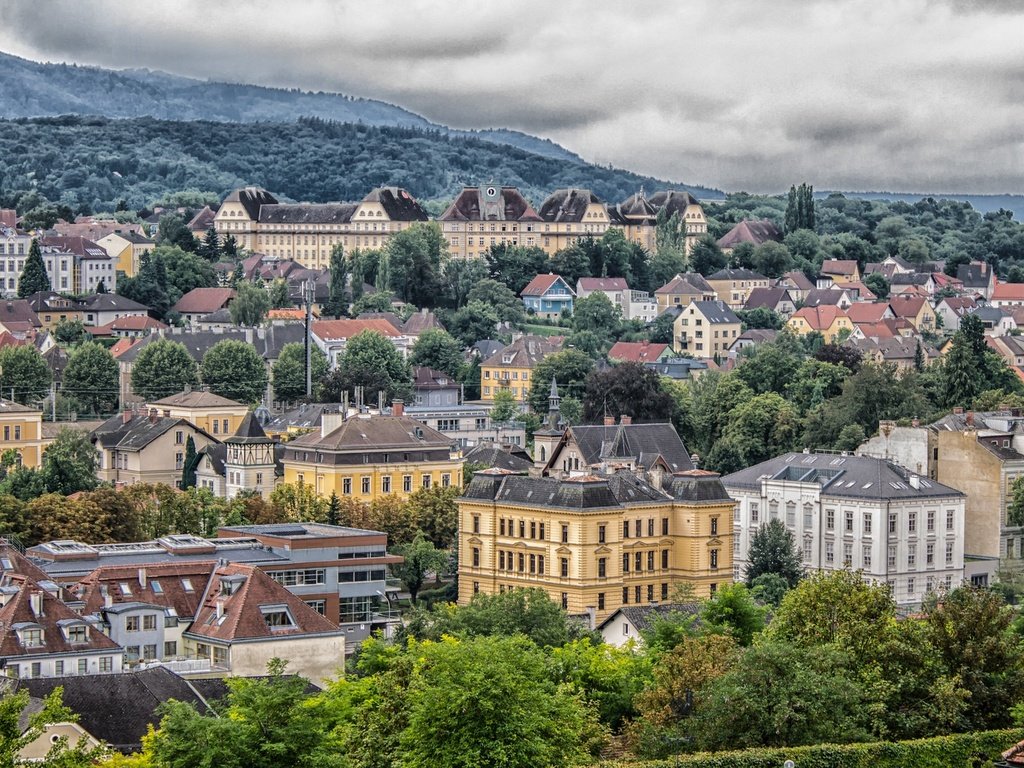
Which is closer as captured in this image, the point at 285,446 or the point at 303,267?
the point at 285,446

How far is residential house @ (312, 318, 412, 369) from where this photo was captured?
128 m

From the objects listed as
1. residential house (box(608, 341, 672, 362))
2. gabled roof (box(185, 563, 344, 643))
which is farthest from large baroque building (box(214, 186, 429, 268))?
gabled roof (box(185, 563, 344, 643))

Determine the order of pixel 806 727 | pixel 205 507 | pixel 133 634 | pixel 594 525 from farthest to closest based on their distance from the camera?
1. pixel 205 507
2. pixel 594 525
3. pixel 133 634
4. pixel 806 727

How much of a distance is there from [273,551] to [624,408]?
4049cm

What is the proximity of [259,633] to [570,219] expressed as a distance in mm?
112882

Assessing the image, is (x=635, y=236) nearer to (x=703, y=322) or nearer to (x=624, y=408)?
(x=703, y=322)

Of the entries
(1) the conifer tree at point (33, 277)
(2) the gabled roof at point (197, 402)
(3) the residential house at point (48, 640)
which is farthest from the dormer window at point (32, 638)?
(1) the conifer tree at point (33, 277)

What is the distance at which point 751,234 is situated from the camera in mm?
179375

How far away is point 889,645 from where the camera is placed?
44.6 metres

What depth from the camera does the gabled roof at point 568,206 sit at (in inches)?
6619

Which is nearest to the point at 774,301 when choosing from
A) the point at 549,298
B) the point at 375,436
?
the point at 549,298

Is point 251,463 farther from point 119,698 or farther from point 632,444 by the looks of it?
point 119,698

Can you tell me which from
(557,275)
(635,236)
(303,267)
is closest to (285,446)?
(557,275)

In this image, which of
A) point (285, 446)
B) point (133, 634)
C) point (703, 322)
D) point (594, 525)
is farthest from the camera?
point (703, 322)
